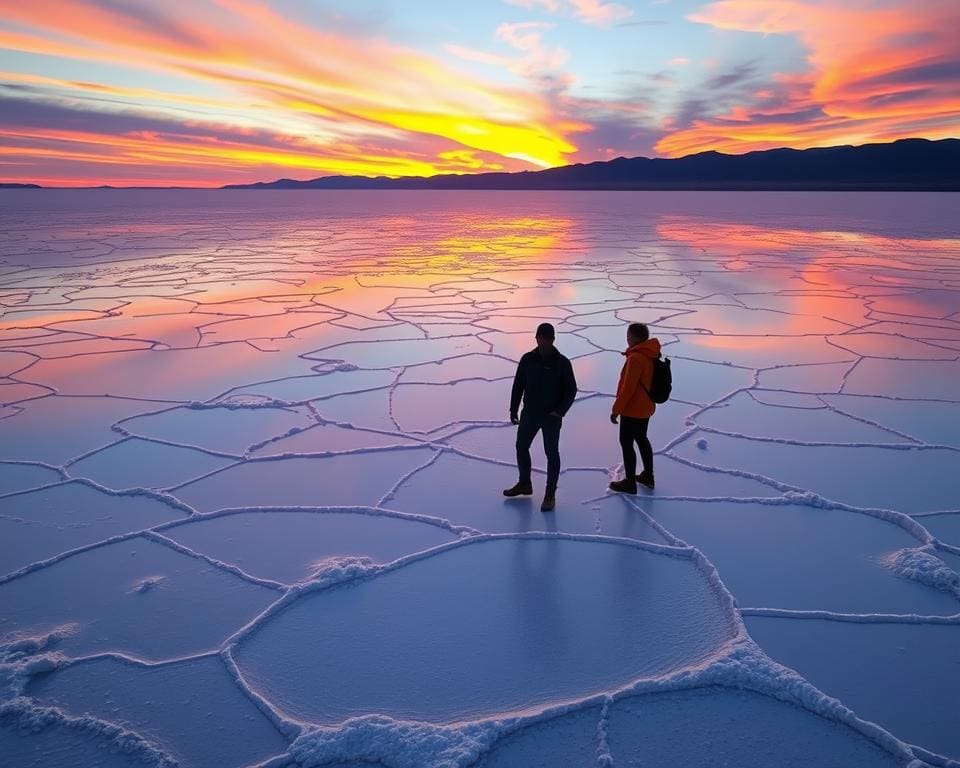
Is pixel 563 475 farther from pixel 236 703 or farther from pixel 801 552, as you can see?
pixel 236 703

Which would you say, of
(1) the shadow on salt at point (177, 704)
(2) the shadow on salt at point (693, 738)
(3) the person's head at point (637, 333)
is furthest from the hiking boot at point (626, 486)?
(1) the shadow on salt at point (177, 704)

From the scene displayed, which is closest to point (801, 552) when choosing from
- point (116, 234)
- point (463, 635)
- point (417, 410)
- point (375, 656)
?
point (463, 635)

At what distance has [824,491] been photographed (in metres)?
3.12

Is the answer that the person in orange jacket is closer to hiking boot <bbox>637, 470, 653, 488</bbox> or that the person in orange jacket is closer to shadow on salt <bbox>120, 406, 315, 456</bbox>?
hiking boot <bbox>637, 470, 653, 488</bbox>

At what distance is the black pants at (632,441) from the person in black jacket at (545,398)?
378mm

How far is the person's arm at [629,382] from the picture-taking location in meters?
2.93

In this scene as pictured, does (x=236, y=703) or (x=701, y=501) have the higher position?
(x=701, y=501)

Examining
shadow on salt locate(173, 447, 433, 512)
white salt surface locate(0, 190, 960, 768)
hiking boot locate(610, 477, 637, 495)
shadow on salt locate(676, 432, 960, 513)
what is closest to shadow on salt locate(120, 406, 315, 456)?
white salt surface locate(0, 190, 960, 768)

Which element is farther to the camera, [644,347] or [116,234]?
[116,234]

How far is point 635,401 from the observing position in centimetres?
298

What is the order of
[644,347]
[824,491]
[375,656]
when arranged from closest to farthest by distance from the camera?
[375,656]
[644,347]
[824,491]

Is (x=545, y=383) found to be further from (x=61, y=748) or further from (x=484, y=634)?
(x=61, y=748)

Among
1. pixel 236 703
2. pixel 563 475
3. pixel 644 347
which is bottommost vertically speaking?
pixel 236 703

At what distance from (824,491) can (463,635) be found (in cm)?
202
